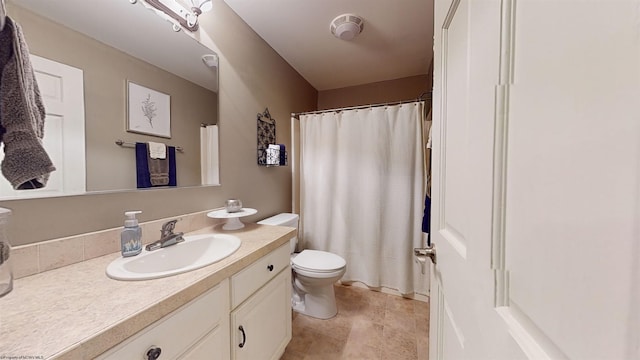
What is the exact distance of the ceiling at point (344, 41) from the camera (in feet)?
5.07

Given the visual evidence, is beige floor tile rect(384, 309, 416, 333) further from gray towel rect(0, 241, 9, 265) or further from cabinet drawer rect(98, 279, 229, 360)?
gray towel rect(0, 241, 9, 265)

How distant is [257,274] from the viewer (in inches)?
41.3

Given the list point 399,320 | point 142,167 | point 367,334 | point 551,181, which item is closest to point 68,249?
point 142,167

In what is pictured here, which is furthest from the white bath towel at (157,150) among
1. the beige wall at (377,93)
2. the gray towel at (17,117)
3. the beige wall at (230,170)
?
the beige wall at (377,93)

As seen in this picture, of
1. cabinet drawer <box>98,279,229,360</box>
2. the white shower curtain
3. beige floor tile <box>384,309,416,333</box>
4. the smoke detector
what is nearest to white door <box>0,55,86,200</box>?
cabinet drawer <box>98,279,229,360</box>

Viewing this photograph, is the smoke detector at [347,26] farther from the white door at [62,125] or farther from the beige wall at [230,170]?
the white door at [62,125]

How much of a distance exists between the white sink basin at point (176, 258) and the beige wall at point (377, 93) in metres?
2.30

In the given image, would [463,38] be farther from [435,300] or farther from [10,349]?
[10,349]

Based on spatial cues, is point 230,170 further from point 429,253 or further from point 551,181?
point 551,181

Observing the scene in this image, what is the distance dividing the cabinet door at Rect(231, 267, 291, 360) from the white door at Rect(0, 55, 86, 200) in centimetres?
80

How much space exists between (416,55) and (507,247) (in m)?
2.29

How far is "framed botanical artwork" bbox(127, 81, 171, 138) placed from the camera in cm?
104

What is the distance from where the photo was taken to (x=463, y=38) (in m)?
0.54

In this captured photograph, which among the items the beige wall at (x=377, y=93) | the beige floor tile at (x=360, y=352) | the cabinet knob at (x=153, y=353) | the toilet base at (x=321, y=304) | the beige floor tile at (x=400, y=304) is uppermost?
the beige wall at (x=377, y=93)
